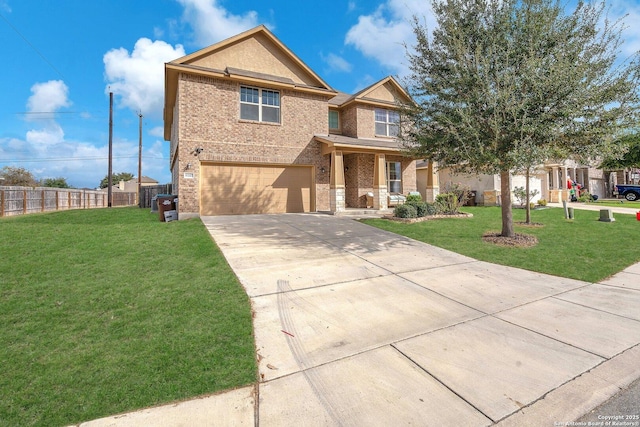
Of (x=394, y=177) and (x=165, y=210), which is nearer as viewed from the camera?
(x=165, y=210)

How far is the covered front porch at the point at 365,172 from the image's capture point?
550 inches

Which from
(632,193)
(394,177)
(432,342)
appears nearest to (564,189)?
(632,193)

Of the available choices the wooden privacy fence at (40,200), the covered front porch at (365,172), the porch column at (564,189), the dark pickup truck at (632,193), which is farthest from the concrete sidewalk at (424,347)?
the dark pickup truck at (632,193)

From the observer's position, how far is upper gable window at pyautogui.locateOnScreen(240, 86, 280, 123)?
13789 mm

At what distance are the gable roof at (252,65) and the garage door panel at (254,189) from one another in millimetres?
3875

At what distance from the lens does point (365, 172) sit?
1722 centimetres

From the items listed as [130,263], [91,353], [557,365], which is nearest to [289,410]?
[91,353]

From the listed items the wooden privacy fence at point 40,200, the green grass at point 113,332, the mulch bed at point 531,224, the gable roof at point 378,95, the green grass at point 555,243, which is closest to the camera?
the green grass at point 113,332

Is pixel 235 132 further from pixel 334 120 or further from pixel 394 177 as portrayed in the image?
pixel 394 177

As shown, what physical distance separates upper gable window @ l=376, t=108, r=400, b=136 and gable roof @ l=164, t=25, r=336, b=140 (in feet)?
12.2

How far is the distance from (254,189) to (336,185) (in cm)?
376

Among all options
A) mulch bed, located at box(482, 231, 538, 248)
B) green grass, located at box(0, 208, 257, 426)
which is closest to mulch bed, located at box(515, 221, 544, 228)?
mulch bed, located at box(482, 231, 538, 248)

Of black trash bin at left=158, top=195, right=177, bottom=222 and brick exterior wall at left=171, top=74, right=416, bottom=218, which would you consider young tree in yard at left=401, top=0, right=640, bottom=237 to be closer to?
brick exterior wall at left=171, top=74, right=416, bottom=218

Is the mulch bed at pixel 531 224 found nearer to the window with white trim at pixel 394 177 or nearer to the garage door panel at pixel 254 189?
the window with white trim at pixel 394 177
